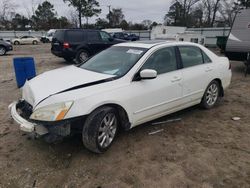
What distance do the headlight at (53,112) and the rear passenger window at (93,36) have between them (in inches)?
381

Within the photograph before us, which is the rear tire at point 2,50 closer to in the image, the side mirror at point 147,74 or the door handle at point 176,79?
the door handle at point 176,79

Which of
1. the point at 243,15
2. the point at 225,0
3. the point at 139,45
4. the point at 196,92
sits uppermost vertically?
the point at 225,0

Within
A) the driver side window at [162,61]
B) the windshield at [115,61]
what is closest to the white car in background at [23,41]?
the windshield at [115,61]

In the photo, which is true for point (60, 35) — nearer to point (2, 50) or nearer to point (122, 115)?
point (2, 50)

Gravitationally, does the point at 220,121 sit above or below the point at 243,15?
below

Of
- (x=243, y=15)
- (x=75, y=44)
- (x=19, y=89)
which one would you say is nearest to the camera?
(x=19, y=89)

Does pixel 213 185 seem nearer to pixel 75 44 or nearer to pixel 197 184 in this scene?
pixel 197 184

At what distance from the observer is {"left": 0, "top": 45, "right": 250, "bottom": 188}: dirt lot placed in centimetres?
300

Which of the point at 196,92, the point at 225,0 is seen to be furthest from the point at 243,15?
the point at 225,0

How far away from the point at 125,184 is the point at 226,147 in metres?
1.76

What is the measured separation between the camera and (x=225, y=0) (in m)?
45.1

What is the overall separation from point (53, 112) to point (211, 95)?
360 cm

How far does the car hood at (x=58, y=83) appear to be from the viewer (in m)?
3.38

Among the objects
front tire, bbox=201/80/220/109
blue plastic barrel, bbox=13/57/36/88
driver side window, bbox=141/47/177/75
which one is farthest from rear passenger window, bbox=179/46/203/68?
blue plastic barrel, bbox=13/57/36/88
